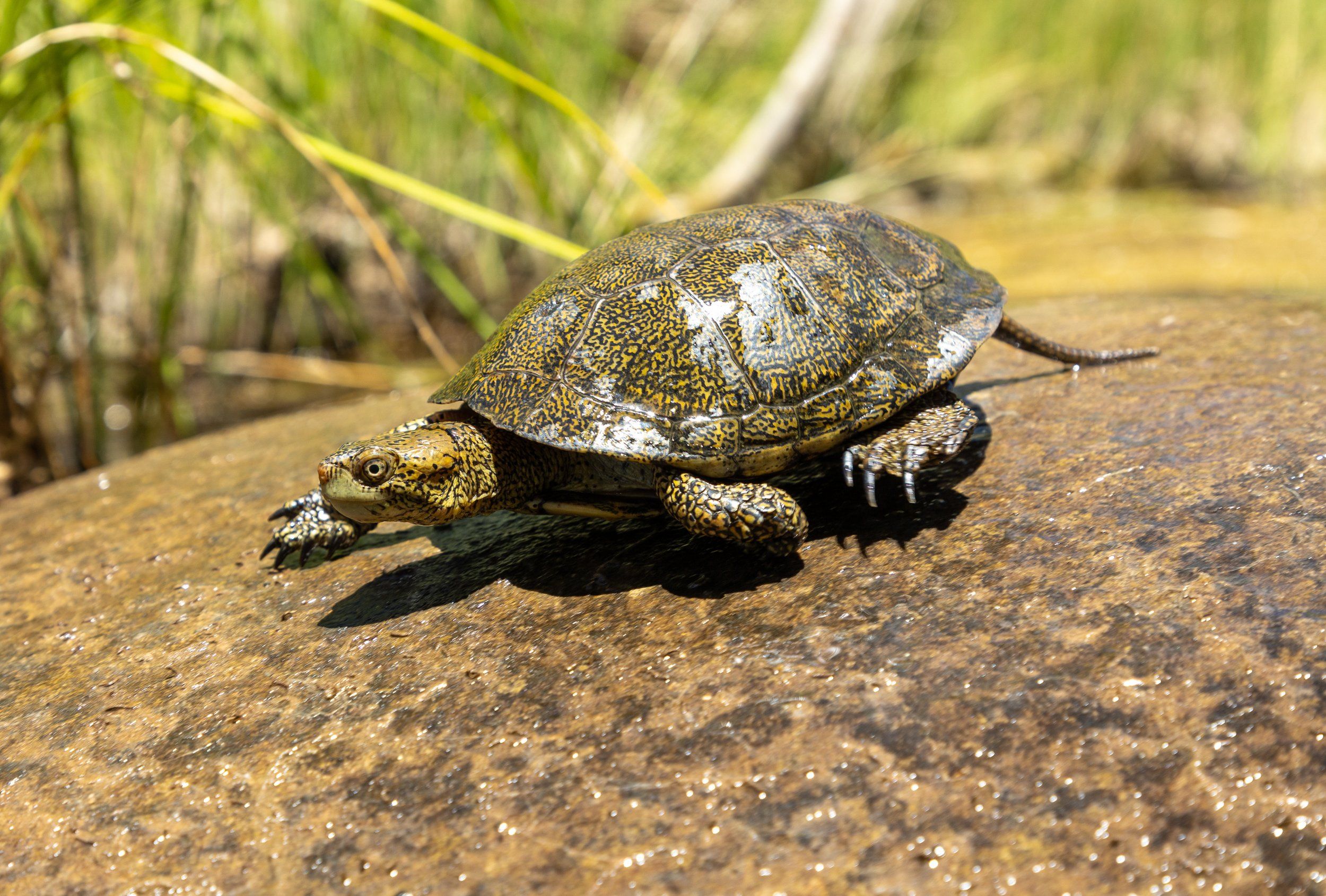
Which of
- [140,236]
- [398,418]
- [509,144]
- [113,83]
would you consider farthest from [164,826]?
[140,236]

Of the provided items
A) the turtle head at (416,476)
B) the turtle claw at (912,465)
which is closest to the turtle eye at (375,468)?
the turtle head at (416,476)

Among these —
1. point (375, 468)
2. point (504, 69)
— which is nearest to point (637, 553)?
point (375, 468)

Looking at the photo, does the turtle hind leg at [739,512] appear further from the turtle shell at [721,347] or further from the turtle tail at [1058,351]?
the turtle tail at [1058,351]

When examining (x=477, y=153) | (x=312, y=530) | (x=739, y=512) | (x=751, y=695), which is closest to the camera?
(x=751, y=695)

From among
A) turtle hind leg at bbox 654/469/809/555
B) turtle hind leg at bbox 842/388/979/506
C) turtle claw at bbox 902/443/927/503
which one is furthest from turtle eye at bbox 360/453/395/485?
turtle claw at bbox 902/443/927/503

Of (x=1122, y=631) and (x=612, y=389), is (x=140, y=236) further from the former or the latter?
(x=1122, y=631)

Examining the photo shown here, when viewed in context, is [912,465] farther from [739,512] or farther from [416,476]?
[416,476]
